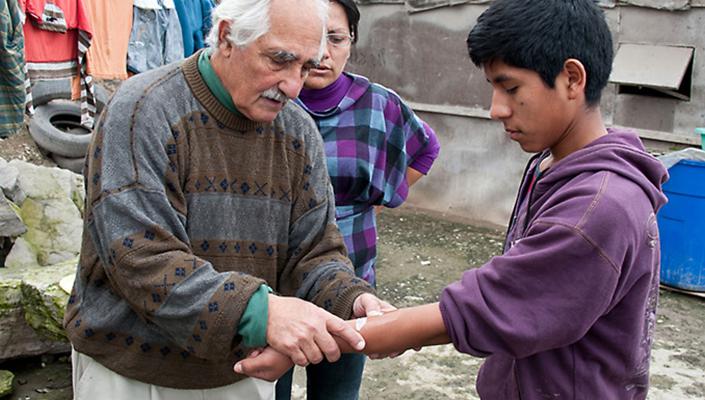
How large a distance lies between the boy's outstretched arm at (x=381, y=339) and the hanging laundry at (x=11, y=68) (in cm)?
326

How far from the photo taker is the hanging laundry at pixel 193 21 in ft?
20.5

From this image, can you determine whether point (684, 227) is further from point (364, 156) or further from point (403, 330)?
point (403, 330)

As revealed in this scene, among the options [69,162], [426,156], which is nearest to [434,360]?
[426,156]

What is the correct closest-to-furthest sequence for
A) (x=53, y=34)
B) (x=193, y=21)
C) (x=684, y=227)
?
(x=53, y=34) → (x=684, y=227) → (x=193, y=21)

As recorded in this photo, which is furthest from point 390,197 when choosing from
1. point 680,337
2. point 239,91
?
point 680,337

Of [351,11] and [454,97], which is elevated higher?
[351,11]

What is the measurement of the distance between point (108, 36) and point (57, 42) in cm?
46

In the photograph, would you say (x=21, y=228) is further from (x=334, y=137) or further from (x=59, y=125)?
(x=59, y=125)

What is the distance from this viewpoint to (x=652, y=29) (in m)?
6.68

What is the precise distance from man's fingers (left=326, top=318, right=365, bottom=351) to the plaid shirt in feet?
3.12

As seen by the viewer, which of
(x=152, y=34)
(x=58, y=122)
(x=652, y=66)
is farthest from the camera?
(x=58, y=122)

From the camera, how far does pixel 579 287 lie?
152 cm

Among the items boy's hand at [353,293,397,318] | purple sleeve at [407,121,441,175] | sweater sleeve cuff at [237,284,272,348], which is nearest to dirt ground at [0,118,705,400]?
purple sleeve at [407,121,441,175]

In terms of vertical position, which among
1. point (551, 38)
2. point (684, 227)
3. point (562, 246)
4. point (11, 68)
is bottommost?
point (684, 227)
